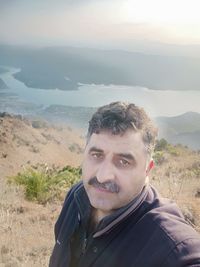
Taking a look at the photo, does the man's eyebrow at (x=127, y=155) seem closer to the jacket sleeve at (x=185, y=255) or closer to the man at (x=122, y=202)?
the man at (x=122, y=202)

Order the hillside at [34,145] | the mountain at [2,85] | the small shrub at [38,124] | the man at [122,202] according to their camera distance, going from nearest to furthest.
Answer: the man at [122,202]
the hillside at [34,145]
the small shrub at [38,124]
the mountain at [2,85]

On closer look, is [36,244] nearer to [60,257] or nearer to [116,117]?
[60,257]

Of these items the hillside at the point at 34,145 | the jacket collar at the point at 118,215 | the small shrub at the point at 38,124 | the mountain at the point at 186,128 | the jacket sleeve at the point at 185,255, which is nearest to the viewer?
the jacket sleeve at the point at 185,255

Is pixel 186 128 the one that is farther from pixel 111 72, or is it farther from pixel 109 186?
pixel 109 186

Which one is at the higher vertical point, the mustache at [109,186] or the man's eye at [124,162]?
the man's eye at [124,162]

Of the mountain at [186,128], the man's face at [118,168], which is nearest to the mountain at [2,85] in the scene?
the mountain at [186,128]

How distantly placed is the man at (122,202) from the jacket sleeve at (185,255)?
2 centimetres

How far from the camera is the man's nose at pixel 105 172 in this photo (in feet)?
5.60

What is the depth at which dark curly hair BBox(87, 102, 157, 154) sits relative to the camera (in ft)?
5.59

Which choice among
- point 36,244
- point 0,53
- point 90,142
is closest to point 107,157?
point 90,142

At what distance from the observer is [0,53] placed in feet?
250

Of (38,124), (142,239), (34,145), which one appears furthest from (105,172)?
(38,124)

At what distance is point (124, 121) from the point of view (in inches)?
67.1

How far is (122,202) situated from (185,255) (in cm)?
36
